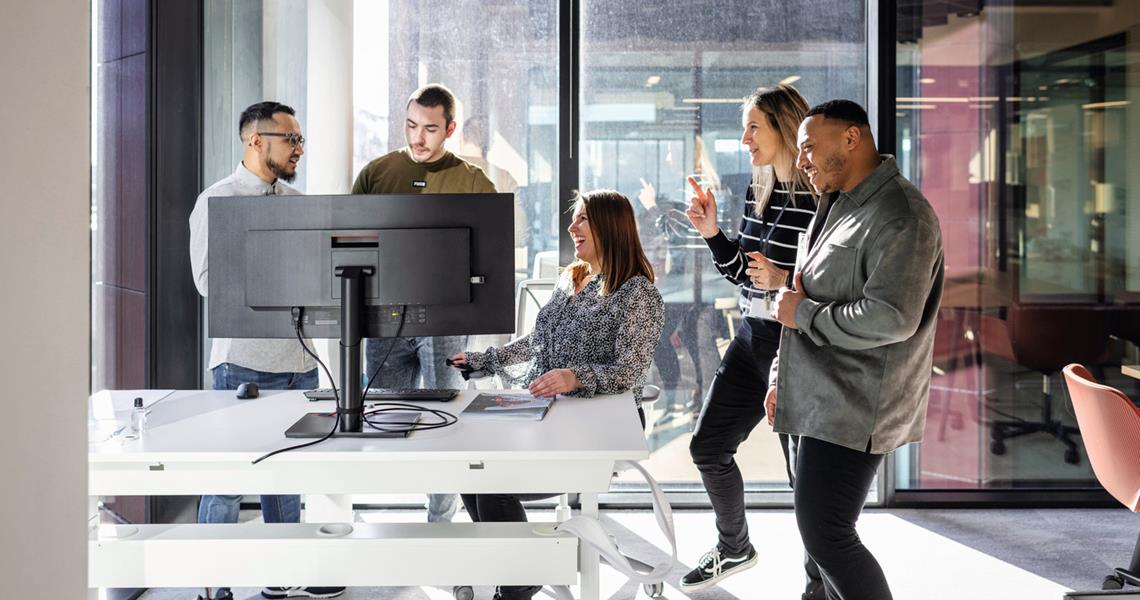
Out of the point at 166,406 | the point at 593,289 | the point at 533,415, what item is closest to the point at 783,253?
the point at 593,289

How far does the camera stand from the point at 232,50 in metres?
4.11

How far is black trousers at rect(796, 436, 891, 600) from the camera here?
2213 millimetres

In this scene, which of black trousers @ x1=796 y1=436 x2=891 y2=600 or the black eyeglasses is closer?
black trousers @ x1=796 y1=436 x2=891 y2=600

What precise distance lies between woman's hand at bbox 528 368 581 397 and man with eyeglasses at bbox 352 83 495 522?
0.90 m

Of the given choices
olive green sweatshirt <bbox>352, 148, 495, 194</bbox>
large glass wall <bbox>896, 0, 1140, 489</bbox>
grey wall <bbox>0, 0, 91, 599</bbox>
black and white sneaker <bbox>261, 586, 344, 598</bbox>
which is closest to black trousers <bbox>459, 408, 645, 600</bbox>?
black and white sneaker <bbox>261, 586, 344, 598</bbox>

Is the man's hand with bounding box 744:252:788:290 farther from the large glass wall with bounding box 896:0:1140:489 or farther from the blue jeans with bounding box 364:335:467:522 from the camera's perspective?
the large glass wall with bounding box 896:0:1140:489

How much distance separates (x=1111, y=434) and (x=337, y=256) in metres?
2.19

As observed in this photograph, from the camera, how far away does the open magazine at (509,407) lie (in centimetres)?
235

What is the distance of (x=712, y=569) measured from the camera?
10.8 ft

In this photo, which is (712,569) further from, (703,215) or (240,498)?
(240,498)

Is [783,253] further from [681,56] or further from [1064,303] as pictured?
[1064,303]

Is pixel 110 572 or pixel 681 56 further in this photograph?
pixel 681 56

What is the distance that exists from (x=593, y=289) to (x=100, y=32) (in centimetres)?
191

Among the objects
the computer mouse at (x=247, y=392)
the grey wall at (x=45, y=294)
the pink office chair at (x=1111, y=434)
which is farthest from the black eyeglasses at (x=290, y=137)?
the pink office chair at (x=1111, y=434)
